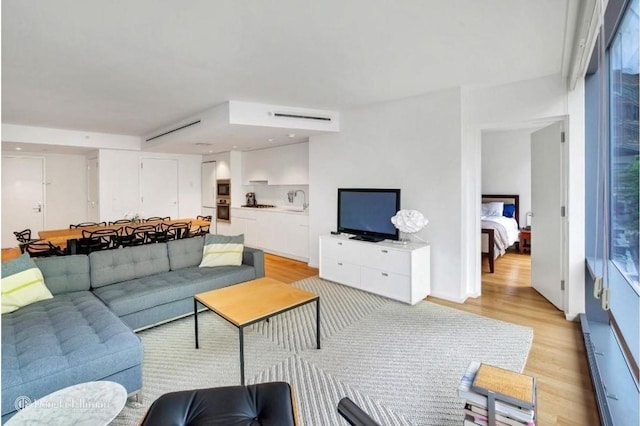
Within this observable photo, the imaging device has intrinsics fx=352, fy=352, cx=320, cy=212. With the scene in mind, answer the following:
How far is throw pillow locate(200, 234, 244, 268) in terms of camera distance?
169 inches

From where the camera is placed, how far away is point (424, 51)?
308 centimetres

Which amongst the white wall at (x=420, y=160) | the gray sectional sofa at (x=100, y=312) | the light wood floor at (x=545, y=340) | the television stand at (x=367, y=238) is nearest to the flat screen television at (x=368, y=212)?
the television stand at (x=367, y=238)

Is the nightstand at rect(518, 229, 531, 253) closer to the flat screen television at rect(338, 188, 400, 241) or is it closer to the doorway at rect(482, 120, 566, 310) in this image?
the doorway at rect(482, 120, 566, 310)

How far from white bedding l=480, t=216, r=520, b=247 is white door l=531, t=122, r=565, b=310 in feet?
6.08

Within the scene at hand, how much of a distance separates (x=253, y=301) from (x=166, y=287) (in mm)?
1132

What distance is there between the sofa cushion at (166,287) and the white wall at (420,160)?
222 centimetres

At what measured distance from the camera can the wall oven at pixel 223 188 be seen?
27.2ft

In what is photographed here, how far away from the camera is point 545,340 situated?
128 inches

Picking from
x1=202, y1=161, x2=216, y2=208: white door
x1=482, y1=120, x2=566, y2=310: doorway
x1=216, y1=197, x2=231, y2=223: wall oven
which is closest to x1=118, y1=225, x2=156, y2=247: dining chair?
x1=216, y1=197, x2=231, y2=223: wall oven

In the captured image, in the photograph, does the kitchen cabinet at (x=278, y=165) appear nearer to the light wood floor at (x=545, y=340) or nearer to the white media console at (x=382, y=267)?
the light wood floor at (x=545, y=340)

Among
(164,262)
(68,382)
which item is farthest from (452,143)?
(68,382)

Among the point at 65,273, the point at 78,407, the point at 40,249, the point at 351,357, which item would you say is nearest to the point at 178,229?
the point at 40,249

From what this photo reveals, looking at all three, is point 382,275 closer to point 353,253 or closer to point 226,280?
point 353,253

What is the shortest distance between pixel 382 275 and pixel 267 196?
14.3ft
